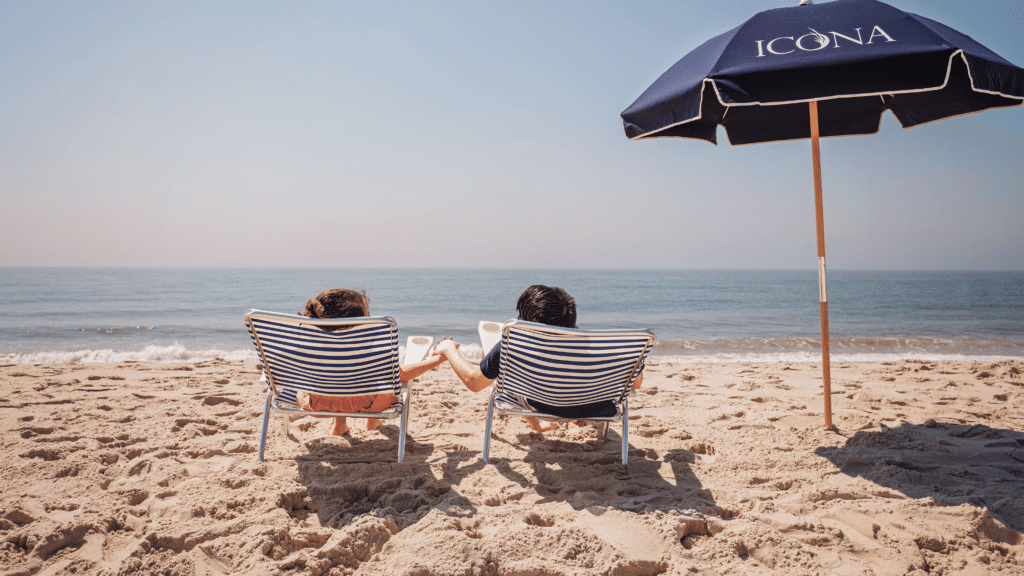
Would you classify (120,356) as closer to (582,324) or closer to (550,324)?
(550,324)

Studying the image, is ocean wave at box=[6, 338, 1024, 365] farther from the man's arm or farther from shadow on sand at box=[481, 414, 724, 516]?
the man's arm

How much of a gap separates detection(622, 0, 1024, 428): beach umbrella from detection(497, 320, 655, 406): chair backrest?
4.86 ft

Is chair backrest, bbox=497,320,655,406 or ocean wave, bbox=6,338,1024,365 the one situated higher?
chair backrest, bbox=497,320,655,406

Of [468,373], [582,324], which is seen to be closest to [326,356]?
[468,373]

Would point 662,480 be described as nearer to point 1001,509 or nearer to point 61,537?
point 1001,509

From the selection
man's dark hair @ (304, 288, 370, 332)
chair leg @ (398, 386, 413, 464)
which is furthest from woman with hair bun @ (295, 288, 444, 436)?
chair leg @ (398, 386, 413, 464)

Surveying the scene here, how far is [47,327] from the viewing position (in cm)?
1208

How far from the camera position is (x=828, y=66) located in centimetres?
255

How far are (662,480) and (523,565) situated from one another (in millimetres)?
1271

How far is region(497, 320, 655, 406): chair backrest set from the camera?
8.64ft

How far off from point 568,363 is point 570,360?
0.03 m

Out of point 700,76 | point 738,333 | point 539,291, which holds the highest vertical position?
point 700,76

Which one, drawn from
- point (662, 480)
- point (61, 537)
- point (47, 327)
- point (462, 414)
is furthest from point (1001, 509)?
point (47, 327)

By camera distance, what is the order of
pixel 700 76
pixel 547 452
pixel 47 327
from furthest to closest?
pixel 47 327 < pixel 547 452 < pixel 700 76
